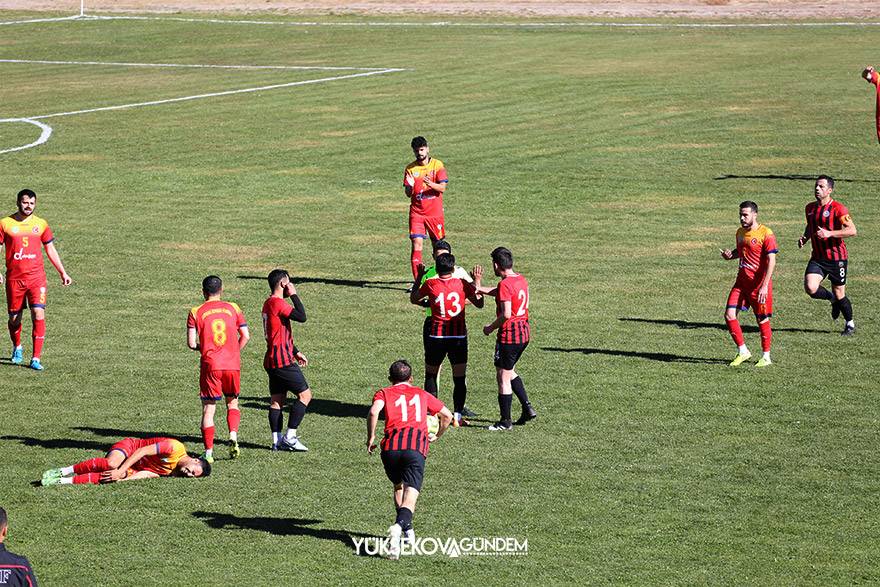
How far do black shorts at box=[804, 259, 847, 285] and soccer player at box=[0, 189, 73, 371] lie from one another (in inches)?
459

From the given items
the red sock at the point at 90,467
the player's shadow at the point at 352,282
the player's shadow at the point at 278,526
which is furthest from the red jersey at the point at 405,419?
the player's shadow at the point at 352,282

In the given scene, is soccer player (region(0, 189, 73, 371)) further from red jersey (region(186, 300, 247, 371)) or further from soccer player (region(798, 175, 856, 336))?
soccer player (region(798, 175, 856, 336))

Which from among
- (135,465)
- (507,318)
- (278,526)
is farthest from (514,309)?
(135,465)

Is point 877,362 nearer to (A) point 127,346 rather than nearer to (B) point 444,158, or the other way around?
(A) point 127,346

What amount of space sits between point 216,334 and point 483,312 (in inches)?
345

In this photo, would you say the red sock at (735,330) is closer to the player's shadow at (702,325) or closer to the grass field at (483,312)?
the grass field at (483,312)

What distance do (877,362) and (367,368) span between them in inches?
301

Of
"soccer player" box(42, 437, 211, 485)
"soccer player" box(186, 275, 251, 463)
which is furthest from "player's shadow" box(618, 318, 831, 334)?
"soccer player" box(42, 437, 211, 485)

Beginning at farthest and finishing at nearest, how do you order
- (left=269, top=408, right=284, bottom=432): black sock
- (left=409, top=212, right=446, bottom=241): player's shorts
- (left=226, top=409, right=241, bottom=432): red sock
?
(left=409, top=212, right=446, bottom=241): player's shorts, (left=269, top=408, right=284, bottom=432): black sock, (left=226, top=409, right=241, bottom=432): red sock

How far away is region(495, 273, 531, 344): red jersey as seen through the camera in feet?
55.9

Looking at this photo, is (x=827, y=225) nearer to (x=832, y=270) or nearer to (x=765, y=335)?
(x=832, y=270)

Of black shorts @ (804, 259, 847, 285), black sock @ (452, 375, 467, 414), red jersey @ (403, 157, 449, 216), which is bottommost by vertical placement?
black sock @ (452, 375, 467, 414)

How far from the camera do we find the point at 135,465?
1591 centimetres

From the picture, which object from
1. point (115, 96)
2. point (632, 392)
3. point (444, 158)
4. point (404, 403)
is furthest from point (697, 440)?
point (115, 96)
